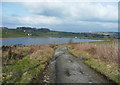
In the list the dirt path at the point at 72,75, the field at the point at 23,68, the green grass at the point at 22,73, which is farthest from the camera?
the dirt path at the point at 72,75

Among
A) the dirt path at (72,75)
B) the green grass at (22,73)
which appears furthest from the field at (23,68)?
the dirt path at (72,75)

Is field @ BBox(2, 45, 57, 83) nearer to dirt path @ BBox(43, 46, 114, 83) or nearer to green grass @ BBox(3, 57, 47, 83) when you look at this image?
green grass @ BBox(3, 57, 47, 83)

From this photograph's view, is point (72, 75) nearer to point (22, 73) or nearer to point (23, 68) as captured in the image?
point (22, 73)

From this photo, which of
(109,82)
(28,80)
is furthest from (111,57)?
(28,80)

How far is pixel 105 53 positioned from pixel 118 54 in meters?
3.71

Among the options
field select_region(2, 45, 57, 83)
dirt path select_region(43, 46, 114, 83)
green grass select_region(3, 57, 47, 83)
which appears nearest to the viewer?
green grass select_region(3, 57, 47, 83)

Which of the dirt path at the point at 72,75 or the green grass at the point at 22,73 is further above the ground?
the green grass at the point at 22,73

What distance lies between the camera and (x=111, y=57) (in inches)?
715

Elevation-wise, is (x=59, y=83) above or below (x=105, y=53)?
below

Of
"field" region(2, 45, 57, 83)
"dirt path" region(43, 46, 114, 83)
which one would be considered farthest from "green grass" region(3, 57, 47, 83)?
"dirt path" region(43, 46, 114, 83)

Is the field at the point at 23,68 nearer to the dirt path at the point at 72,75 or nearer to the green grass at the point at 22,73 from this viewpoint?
the green grass at the point at 22,73

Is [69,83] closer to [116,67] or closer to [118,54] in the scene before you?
[116,67]

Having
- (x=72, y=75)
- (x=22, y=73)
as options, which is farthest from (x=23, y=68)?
(x=72, y=75)

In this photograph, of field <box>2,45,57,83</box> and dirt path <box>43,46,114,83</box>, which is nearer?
field <box>2,45,57,83</box>
